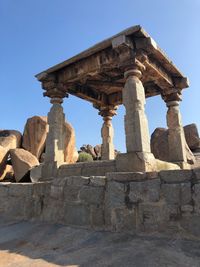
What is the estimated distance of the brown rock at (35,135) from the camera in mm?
13648

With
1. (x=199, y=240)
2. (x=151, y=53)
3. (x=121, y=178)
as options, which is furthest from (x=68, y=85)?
(x=199, y=240)

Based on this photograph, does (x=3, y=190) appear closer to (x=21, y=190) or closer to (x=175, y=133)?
(x=21, y=190)

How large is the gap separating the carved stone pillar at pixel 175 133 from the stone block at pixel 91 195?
3558 millimetres

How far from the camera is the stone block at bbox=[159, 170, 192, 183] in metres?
3.54

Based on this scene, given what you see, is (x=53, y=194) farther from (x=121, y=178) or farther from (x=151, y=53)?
(x=151, y=53)

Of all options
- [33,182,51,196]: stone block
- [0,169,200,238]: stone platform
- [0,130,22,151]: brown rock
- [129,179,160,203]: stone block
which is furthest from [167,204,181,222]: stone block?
[0,130,22,151]: brown rock

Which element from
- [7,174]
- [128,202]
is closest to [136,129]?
[128,202]

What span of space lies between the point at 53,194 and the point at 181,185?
2.69 m

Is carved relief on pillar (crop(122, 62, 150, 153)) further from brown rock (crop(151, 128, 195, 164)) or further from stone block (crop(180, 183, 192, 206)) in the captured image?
brown rock (crop(151, 128, 195, 164))

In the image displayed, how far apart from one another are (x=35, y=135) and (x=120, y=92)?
6.57 metres

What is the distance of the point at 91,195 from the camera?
433 centimetres

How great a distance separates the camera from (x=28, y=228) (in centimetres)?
470

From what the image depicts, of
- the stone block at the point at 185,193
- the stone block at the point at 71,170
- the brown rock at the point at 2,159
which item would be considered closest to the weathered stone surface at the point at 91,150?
the brown rock at the point at 2,159

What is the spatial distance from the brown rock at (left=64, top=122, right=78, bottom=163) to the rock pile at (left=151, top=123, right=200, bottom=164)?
191 inches
